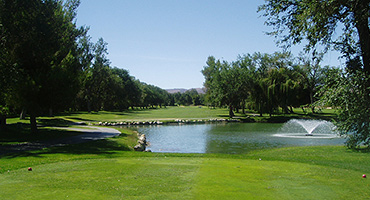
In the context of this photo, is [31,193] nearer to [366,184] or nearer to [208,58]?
[366,184]

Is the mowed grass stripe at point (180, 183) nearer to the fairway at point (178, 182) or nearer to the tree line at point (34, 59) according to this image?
the fairway at point (178, 182)

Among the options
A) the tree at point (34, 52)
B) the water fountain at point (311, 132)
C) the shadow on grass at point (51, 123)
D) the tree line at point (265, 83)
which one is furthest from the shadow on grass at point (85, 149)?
the tree line at point (265, 83)

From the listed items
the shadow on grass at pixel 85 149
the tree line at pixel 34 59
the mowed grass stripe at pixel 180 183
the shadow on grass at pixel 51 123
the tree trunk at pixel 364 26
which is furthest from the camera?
the shadow on grass at pixel 51 123

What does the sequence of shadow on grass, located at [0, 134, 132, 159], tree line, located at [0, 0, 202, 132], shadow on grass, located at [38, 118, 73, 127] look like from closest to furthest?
shadow on grass, located at [0, 134, 132, 159], tree line, located at [0, 0, 202, 132], shadow on grass, located at [38, 118, 73, 127]

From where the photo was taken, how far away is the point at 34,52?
806 inches

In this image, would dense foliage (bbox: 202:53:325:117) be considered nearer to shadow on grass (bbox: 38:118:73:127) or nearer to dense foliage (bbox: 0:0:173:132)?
shadow on grass (bbox: 38:118:73:127)

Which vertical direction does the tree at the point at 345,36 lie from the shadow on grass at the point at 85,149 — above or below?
above

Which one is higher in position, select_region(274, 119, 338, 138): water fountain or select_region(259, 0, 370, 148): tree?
select_region(259, 0, 370, 148): tree

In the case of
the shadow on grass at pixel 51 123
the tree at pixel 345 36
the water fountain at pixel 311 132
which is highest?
the tree at pixel 345 36

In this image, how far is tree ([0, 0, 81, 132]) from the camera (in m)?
19.0

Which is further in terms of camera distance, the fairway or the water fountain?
the water fountain

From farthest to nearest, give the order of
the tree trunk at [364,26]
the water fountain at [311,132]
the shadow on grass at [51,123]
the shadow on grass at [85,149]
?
the shadow on grass at [51,123] → the water fountain at [311,132] → the shadow on grass at [85,149] → the tree trunk at [364,26]

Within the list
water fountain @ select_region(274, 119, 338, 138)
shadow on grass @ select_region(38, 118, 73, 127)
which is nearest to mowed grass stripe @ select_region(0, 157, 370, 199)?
water fountain @ select_region(274, 119, 338, 138)

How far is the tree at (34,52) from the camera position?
19047 mm
